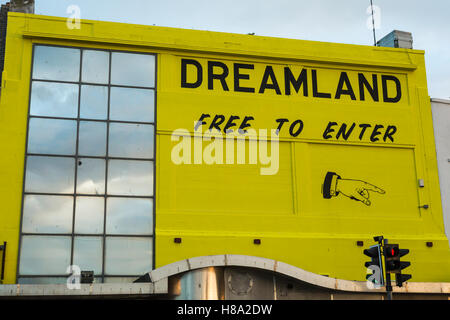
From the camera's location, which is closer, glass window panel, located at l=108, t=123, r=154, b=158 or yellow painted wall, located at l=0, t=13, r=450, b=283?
yellow painted wall, located at l=0, t=13, r=450, b=283

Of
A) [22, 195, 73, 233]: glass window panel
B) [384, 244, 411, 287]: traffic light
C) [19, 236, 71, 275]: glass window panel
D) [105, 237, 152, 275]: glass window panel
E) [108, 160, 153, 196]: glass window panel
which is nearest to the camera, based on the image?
[384, 244, 411, 287]: traffic light

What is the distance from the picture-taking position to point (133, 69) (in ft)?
70.5

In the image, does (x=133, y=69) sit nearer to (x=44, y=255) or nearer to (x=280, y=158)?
(x=280, y=158)

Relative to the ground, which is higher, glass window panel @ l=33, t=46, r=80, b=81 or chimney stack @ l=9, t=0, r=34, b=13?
chimney stack @ l=9, t=0, r=34, b=13

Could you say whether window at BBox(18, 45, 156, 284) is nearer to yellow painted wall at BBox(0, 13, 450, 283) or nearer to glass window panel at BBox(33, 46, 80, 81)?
glass window panel at BBox(33, 46, 80, 81)

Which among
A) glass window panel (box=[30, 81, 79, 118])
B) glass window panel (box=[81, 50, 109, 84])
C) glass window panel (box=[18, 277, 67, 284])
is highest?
glass window panel (box=[81, 50, 109, 84])

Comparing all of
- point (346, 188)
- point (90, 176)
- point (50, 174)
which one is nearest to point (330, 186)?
point (346, 188)

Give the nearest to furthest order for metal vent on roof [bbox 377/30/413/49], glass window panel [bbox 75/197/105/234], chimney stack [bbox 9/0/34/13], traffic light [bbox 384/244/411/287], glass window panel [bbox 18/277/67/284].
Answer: traffic light [bbox 384/244/411/287] → glass window panel [bbox 18/277/67/284] → glass window panel [bbox 75/197/105/234] → chimney stack [bbox 9/0/34/13] → metal vent on roof [bbox 377/30/413/49]

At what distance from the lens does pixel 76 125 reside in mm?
20531

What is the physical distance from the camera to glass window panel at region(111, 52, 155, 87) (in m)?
21.3

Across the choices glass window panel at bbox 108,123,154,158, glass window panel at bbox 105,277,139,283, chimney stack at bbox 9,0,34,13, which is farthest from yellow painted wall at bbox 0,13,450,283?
chimney stack at bbox 9,0,34,13

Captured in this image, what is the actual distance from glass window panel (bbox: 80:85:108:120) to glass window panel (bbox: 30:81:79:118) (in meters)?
0.24

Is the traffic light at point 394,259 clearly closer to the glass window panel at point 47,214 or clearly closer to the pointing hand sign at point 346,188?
the pointing hand sign at point 346,188
